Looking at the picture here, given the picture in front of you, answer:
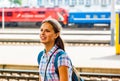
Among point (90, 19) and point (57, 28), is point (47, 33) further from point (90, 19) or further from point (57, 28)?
point (90, 19)

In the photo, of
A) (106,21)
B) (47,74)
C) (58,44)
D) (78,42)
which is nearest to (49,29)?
(58,44)

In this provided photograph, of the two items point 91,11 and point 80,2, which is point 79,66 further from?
point 80,2

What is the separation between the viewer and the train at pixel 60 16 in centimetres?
2788

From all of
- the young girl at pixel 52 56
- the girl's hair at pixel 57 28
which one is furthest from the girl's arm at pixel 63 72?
the girl's hair at pixel 57 28

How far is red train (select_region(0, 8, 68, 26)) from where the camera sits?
28.4m

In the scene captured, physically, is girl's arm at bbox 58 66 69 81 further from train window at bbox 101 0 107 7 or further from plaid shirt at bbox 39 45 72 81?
train window at bbox 101 0 107 7

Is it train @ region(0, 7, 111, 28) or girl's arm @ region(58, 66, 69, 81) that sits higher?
girl's arm @ region(58, 66, 69, 81)

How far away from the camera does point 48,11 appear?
2861cm

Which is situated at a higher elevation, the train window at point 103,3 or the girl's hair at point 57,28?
the girl's hair at point 57,28

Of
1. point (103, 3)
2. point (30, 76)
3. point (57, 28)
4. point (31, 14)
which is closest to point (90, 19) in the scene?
point (103, 3)

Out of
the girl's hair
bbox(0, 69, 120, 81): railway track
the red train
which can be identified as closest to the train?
the red train

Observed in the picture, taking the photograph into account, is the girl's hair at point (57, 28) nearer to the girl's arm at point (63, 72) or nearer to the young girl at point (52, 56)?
the young girl at point (52, 56)

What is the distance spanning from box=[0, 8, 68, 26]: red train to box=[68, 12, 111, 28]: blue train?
0.66 metres

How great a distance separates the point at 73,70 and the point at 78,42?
532 inches
